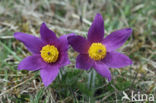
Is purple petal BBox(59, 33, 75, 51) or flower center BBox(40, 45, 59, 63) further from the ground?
purple petal BBox(59, 33, 75, 51)

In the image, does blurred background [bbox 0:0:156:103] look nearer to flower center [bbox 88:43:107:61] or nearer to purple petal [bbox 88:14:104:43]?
flower center [bbox 88:43:107:61]

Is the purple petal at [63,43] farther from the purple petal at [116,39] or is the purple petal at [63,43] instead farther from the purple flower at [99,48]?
the purple petal at [116,39]

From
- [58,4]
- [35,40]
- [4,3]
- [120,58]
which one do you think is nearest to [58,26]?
[58,4]

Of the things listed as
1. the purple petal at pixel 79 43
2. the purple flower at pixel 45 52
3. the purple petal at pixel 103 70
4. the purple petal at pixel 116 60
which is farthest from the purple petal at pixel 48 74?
the purple petal at pixel 116 60

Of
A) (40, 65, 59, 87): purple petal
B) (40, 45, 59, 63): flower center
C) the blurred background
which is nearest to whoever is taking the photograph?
(40, 65, 59, 87): purple petal

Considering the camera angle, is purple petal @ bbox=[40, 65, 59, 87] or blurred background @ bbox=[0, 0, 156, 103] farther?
blurred background @ bbox=[0, 0, 156, 103]

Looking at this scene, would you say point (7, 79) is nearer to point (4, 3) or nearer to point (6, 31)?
point (6, 31)

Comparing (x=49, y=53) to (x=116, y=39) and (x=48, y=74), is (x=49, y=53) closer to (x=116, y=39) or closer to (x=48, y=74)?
(x=48, y=74)

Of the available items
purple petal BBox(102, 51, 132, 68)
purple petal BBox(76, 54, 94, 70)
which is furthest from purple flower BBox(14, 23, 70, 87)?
purple petal BBox(102, 51, 132, 68)
